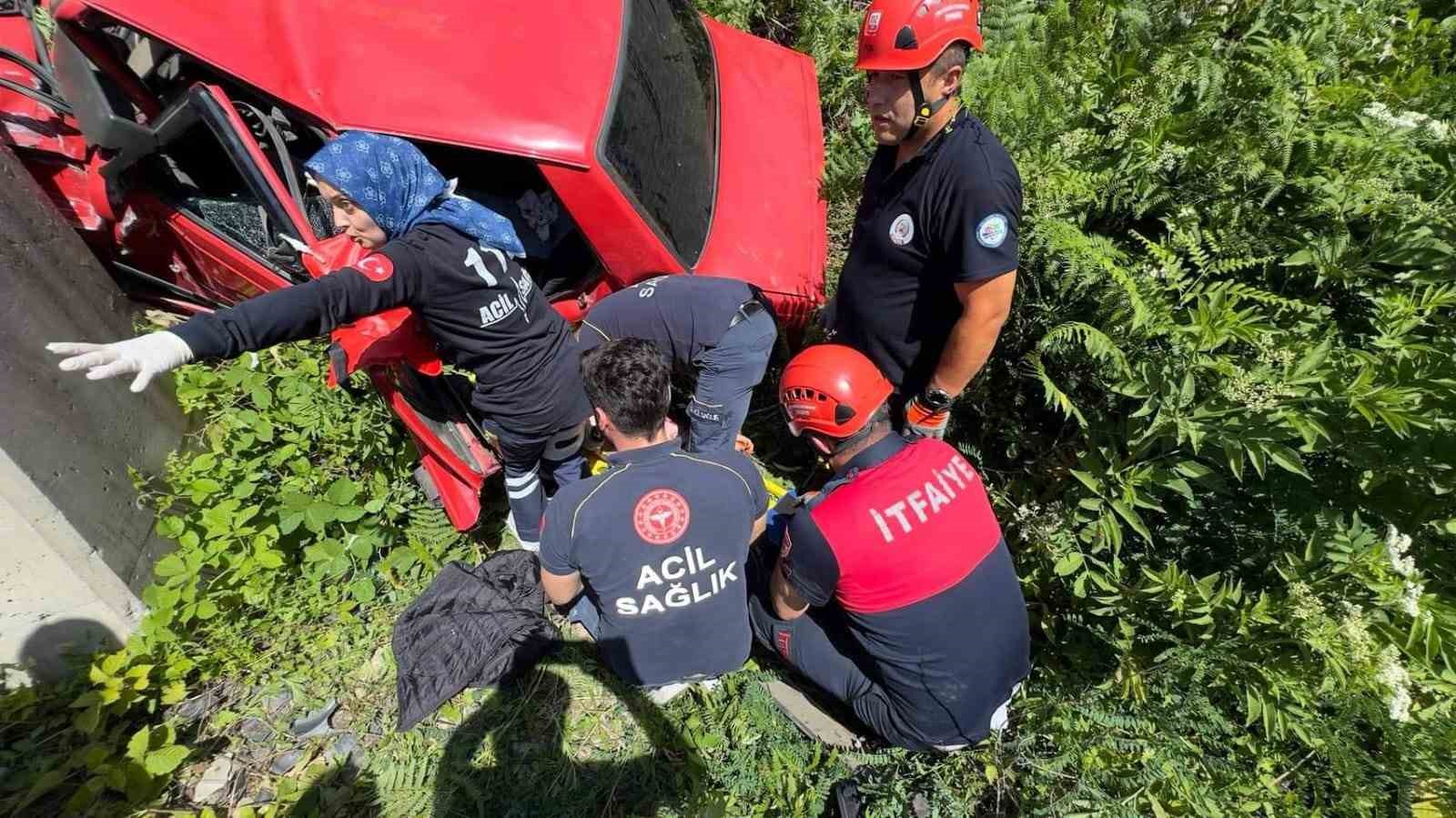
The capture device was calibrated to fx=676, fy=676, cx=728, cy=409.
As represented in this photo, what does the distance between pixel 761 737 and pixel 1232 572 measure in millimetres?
1875

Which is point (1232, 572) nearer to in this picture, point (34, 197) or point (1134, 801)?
point (1134, 801)

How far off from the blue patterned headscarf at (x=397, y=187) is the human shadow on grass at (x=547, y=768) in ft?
6.01

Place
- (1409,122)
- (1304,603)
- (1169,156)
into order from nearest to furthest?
(1304,603)
(1409,122)
(1169,156)

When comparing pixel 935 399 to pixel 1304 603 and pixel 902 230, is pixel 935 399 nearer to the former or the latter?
pixel 902 230

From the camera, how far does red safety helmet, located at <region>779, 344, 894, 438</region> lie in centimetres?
224

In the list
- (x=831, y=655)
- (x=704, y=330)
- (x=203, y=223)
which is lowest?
(x=831, y=655)

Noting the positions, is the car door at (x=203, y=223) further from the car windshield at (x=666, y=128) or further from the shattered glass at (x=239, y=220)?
the car windshield at (x=666, y=128)

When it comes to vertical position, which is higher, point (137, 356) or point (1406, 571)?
point (137, 356)

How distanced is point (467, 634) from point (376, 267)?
1.56 meters

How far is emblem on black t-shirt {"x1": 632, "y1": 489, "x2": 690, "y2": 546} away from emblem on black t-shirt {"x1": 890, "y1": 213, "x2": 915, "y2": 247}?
1.15 meters

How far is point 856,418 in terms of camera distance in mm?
2254

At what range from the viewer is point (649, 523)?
2.16m

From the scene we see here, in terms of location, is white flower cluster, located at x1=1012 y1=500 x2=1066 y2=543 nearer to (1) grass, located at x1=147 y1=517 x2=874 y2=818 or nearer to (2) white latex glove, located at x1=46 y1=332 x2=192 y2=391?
(1) grass, located at x1=147 y1=517 x2=874 y2=818

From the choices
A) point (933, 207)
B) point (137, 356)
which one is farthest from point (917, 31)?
point (137, 356)
